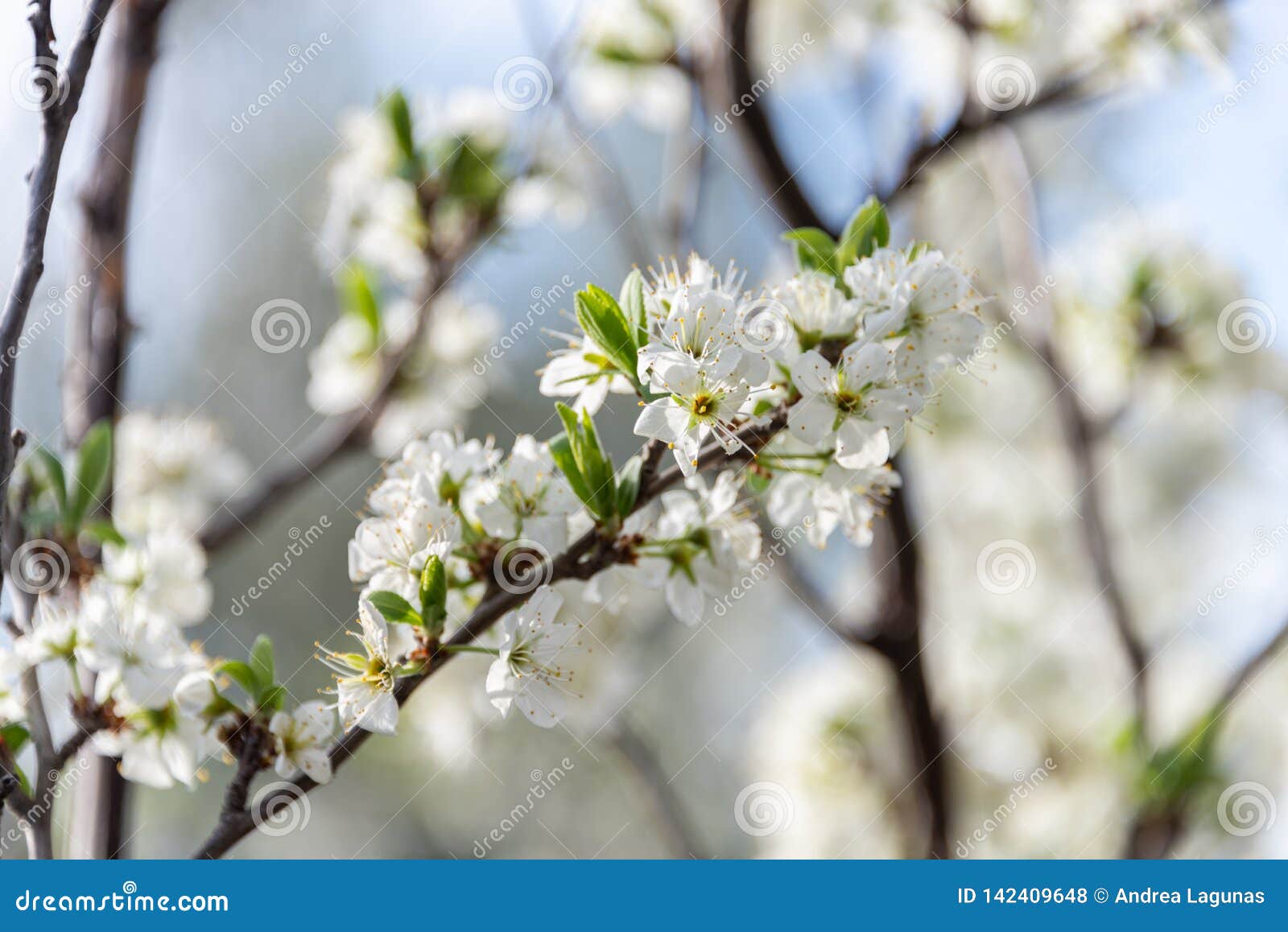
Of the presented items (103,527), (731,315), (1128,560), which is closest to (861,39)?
(731,315)

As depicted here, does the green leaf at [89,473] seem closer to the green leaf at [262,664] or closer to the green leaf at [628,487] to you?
the green leaf at [262,664]

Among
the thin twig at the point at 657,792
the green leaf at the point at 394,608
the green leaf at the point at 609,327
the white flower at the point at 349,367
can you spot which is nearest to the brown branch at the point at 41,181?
the green leaf at the point at 394,608

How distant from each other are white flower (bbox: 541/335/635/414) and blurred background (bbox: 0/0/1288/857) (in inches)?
10.4

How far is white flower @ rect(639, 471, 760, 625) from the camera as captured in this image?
32.9 inches

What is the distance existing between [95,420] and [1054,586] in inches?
93.6

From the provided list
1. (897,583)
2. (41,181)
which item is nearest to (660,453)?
(41,181)

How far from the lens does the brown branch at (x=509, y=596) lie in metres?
0.74

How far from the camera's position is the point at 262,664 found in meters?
0.81

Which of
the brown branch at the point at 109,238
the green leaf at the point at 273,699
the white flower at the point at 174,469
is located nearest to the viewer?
the green leaf at the point at 273,699

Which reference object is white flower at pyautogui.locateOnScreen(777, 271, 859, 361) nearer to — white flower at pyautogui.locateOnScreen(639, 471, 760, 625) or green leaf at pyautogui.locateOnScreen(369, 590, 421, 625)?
white flower at pyautogui.locateOnScreen(639, 471, 760, 625)

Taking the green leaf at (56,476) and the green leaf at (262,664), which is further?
the green leaf at (56,476)

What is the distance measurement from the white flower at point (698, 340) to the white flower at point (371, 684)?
274 mm

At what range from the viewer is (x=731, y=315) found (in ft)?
2.38

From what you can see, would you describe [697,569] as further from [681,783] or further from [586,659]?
[681,783]
